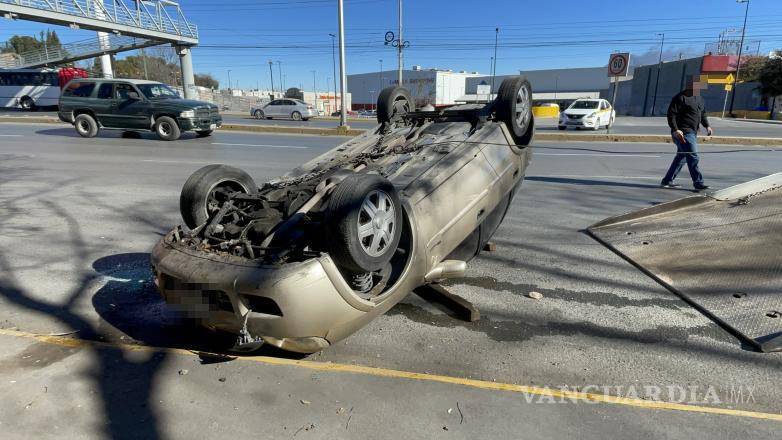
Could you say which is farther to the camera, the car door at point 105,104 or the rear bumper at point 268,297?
the car door at point 105,104

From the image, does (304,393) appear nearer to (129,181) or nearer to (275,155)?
(129,181)

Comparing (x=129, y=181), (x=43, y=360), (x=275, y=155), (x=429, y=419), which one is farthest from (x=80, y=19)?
(x=429, y=419)

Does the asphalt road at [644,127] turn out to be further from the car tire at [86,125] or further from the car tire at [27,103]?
the car tire at [86,125]

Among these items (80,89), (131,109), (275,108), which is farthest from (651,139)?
(275,108)

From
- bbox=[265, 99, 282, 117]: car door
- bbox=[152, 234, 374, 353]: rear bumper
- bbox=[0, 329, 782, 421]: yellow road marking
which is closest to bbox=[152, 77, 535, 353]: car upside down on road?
bbox=[152, 234, 374, 353]: rear bumper

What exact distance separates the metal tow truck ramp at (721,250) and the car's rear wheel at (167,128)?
542 inches

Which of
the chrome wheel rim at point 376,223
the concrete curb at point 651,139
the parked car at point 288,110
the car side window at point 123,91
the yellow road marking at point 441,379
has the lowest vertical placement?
the yellow road marking at point 441,379

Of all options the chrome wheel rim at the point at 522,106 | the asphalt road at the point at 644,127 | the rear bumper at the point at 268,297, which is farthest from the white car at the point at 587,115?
the rear bumper at the point at 268,297

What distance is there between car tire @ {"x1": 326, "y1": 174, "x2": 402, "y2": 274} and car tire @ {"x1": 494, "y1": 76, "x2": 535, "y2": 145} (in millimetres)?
2086

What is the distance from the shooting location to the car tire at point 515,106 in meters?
4.61

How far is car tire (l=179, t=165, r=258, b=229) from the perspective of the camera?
365cm

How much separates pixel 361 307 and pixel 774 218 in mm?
4522

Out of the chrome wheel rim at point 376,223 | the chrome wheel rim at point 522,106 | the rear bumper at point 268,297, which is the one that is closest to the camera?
the rear bumper at point 268,297

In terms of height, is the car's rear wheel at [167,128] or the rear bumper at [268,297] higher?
the car's rear wheel at [167,128]
